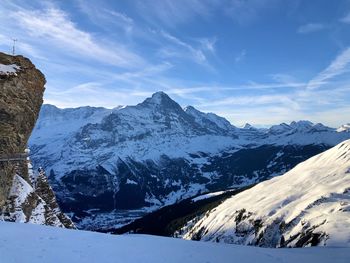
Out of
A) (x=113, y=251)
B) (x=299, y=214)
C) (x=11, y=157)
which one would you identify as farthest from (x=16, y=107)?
(x=299, y=214)

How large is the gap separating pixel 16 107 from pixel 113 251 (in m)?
31.4

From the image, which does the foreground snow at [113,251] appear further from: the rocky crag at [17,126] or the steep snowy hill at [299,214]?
the rocky crag at [17,126]

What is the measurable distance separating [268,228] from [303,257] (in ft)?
139

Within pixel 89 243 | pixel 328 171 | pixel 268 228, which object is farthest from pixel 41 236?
pixel 328 171

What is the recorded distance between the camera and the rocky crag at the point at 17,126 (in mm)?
48031

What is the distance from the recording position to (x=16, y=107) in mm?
50344

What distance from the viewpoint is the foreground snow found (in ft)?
73.9

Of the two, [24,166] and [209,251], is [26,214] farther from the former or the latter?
[209,251]

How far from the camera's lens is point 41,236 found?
26.5m

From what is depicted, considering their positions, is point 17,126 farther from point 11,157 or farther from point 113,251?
point 113,251

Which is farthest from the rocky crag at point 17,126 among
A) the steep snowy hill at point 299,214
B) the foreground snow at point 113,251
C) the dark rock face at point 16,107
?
the steep snowy hill at point 299,214

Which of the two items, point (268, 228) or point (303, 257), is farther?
point (268, 228)

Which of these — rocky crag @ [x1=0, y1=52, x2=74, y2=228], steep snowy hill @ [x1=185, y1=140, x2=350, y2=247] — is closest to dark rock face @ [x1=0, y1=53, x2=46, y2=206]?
rocky crag @ [x1=0, y1=52, x2=74, y2=228]

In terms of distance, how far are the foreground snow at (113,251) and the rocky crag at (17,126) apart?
20227mm
